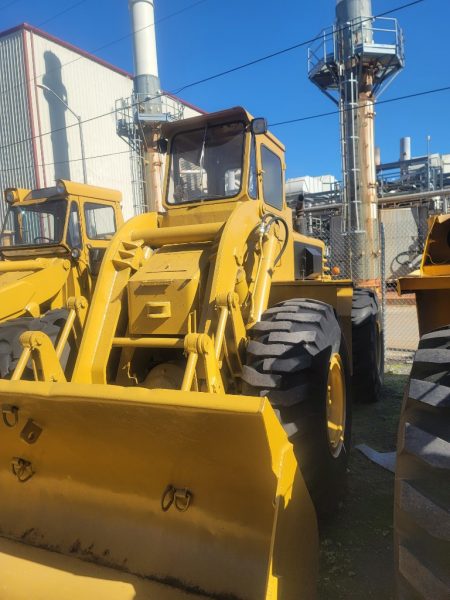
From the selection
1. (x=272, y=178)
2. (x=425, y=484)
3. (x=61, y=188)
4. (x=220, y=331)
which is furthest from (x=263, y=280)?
(x=61, y=188)

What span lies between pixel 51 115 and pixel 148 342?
24759 millimetres

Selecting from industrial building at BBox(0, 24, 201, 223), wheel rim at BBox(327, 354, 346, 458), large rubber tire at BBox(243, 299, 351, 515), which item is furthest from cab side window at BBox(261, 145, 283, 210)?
industrial building at BBox(0, 24, 201, 223)

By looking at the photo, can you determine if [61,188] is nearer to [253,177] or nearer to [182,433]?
[253,177]

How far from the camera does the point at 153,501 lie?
2.72 meters

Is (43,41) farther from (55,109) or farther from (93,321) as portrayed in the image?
(93,321)

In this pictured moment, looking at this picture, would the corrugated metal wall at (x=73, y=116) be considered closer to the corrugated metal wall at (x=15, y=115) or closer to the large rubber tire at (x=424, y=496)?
the corrugated metal wall at (x=15, y=115)

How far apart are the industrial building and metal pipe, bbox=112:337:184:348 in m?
21.4

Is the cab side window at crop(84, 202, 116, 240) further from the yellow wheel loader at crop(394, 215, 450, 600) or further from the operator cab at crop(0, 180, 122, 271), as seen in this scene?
the yellow wheel loader at crop(394, 215, 450, 600)

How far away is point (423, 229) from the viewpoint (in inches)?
888

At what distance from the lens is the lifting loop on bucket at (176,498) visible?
262 cm

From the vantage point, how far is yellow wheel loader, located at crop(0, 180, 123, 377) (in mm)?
5840

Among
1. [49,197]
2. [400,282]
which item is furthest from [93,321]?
[49,197]

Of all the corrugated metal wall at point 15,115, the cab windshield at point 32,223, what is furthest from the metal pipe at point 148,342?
the corrugated metal wall at point 15,115

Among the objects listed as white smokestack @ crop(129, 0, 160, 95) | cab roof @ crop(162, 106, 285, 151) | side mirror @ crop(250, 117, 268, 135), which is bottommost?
side mirror @ crop(250, 117, 268, 135)
